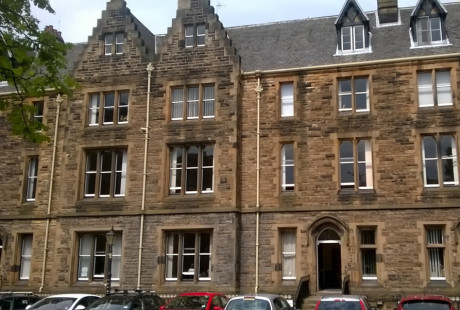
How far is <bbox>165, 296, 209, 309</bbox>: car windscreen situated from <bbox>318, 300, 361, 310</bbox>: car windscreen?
403 centimetres

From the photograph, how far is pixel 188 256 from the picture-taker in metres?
25.0

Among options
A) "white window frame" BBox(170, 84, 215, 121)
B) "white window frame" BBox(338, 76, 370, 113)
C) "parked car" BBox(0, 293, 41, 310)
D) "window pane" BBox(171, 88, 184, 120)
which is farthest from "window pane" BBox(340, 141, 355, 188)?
"parked car" BBox(0, 293, 41, 310)

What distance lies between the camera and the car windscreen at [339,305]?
44.7 ft

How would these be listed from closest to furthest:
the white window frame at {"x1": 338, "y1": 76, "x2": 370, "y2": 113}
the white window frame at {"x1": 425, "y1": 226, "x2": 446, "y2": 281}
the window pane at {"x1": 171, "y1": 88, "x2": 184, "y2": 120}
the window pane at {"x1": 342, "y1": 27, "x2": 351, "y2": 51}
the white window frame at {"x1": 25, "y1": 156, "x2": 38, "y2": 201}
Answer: the white window frame at {"x1": 425, "y1": 226, "x2": 446, "y2": 281} → the white window frame at {"x1": 338, "y1": 76, "x2": 370, "y2": 113} → the window pane at {"x1": 171, "y1": 88, "x2": 184, "y2": 120} → the window pane at {"x1": 342, "y1": 27, "x2": 351, "y2": 51} → the white window frame at {"x1": 25, "y1": 156, "x2": 38, "y2": 201}

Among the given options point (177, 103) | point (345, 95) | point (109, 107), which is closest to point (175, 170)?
point (177, 103)

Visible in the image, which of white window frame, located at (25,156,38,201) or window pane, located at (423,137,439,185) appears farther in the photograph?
white window frame, located at (25,156,38,201)

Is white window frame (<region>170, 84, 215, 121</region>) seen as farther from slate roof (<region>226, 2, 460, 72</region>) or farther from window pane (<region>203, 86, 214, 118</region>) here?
slate roof (<region>226, 2, 460, 72</region>)

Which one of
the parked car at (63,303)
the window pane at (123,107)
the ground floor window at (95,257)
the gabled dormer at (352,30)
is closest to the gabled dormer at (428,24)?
the gabled dormer at (352,30)

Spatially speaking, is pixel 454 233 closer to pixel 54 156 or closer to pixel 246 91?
pixel 246 91

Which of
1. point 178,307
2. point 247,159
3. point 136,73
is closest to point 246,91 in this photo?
point 247,159

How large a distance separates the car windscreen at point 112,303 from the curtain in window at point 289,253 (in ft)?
33.2

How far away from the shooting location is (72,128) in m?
27.5

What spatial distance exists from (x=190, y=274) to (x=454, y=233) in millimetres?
11109

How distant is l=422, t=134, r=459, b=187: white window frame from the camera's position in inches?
923
